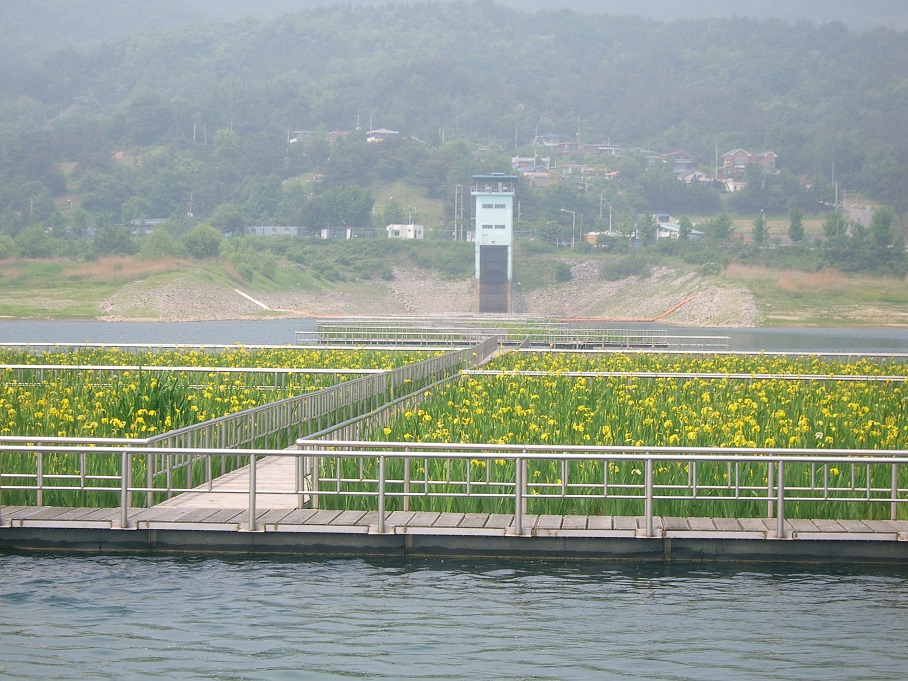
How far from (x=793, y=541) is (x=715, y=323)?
374 ft

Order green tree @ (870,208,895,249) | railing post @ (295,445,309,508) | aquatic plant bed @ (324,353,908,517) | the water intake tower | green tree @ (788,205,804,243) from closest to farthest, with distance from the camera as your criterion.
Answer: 1. railing post @ (295,445,309,508)
2. aquatic plant bed @ (324,353,908,517)
3. the water intake tower
4. green tree @ (870,208,895,249)
5. green tree @ (788,205,804,243)

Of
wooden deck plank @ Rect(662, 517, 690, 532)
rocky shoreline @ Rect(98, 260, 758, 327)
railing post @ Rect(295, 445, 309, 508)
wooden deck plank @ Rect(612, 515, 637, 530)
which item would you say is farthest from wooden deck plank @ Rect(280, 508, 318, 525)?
rocky shoreline @ Rect(98, 260, 758, 327)

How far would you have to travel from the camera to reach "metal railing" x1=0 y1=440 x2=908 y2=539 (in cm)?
1493

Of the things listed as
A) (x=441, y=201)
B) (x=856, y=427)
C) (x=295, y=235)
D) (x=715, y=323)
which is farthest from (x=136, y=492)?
(x=441, y=201)

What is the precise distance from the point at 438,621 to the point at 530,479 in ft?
14.3

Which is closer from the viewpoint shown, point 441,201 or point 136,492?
point 136,492

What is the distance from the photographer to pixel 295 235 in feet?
568

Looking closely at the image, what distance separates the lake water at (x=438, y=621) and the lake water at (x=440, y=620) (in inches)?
0.9

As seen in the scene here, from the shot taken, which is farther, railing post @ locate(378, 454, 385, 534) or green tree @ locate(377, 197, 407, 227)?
green tree @ locate(377, 197, 407, 227)

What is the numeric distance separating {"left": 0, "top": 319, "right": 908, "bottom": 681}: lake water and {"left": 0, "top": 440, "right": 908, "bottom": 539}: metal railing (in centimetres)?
80

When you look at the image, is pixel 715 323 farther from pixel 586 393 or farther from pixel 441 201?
pixel 586 393

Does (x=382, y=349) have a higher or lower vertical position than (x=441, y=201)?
lower

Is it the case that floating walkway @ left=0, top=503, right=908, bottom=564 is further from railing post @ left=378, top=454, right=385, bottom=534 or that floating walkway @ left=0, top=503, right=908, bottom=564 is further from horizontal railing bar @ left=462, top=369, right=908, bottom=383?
horizontal railing bar @ left=462, top=369, right=908, bottom=383

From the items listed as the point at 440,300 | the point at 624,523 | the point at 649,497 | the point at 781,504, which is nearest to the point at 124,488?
the point at 624,523
